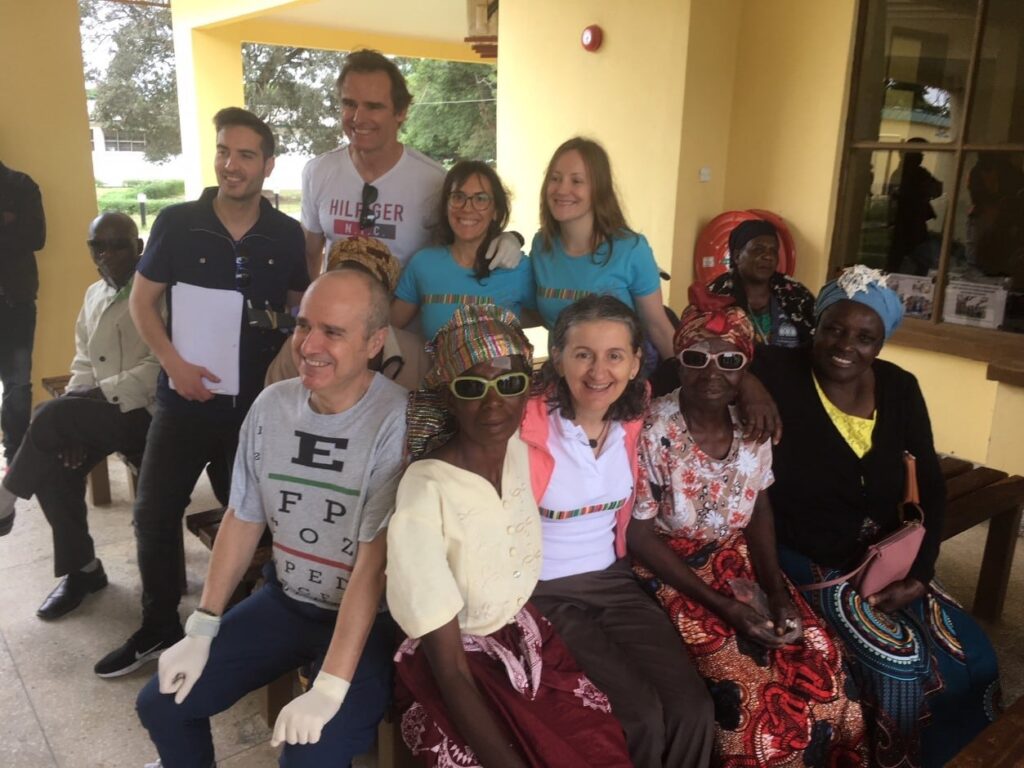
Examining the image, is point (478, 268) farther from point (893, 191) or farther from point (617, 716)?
point (893, 191)

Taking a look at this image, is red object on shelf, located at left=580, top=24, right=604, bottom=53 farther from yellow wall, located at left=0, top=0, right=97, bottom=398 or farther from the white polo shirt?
the white polo shirt

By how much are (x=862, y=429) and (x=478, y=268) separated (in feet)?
4.17

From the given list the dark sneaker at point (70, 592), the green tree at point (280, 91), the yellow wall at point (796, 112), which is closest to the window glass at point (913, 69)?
the yellow wall at point (796, 112)

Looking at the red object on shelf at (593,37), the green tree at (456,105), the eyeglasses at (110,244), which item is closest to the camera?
the eyeglasses at (110,244)

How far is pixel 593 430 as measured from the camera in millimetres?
2152

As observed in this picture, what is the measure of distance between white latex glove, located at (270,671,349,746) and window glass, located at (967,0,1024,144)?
15.0 feet

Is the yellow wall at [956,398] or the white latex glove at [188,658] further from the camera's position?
the yellow wall at [956,398]

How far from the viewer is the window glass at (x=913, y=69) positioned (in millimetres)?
4676

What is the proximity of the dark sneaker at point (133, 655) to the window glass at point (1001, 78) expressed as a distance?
189 inches

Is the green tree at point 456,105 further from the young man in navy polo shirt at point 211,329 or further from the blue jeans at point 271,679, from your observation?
the blue jeans at point 271,679

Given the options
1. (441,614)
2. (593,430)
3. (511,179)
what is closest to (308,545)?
(441,614)

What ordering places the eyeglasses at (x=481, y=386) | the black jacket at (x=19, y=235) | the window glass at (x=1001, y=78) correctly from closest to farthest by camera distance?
the eyeglasses at (x=481, y=386), the window glass at (x=1001, y=78), the black jacket at (x=19, y=235)

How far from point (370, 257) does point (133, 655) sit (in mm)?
1607

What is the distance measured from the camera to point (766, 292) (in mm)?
3152
